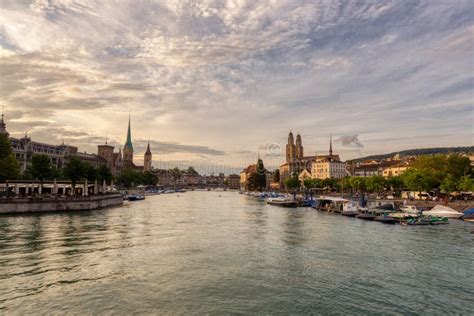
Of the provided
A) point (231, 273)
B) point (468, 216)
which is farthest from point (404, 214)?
point (231, 273)

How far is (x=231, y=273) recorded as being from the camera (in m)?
27.3

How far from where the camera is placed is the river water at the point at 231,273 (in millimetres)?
20781

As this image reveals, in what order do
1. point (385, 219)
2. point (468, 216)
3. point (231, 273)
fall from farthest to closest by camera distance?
point (468, 216)
point (385, 219)
point (231, 273)

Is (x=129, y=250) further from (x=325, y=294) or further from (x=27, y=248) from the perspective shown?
(x=325, y=294)

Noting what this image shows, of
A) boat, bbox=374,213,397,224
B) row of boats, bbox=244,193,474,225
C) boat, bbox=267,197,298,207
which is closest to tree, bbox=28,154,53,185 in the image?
boat, bbox=267,197,298,207

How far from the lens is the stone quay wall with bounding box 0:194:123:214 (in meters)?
67.8

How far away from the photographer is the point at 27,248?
34688 mm

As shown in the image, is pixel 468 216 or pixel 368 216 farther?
pixel 368 216

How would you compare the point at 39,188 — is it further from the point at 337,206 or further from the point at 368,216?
the point at 368,216

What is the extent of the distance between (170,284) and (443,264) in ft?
77.6

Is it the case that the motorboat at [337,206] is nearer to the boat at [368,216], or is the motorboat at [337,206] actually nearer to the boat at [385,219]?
the boat at [368,216]

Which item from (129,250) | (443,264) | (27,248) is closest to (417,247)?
(443,264)

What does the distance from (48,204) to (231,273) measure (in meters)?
60.2

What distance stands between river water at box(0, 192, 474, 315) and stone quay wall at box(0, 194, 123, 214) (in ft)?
81.3
